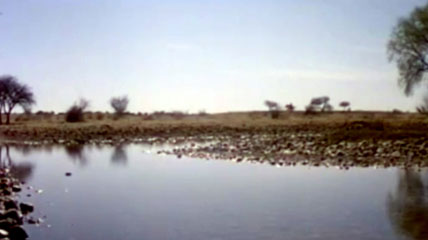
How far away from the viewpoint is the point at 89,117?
71125 millimetres

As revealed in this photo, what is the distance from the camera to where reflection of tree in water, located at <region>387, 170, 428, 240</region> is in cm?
1005

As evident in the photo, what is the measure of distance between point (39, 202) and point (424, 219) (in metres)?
8.06

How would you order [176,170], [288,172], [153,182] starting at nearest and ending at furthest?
[153,182] → [288,172] → [176,170]

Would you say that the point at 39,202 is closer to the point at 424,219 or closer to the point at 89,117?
the point at 424,219

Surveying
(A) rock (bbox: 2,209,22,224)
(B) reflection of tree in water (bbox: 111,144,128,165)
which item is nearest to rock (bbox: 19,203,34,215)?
(A) rock (bbox: 2,209,22,224)

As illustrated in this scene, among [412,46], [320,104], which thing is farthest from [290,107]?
[412,46]

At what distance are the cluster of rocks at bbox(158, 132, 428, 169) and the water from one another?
6.96 feet

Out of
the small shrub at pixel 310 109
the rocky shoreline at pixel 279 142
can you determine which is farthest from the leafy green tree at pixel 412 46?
the small shrub at pixel 310 109

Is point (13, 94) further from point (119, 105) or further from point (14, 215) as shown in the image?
point (14, 215)

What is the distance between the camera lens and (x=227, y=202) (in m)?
13.4

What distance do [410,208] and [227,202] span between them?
3734 millimetres

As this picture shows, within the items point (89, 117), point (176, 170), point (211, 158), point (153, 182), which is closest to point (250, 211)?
point (153, 182)

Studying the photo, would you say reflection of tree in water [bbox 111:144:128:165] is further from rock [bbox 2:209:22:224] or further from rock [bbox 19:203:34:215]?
rock [bbox 2:209:22:224]

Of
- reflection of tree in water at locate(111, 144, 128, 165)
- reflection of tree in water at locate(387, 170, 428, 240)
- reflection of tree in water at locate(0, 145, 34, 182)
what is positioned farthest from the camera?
reflection of tree in water at locate(111, 144, 128, 165)
